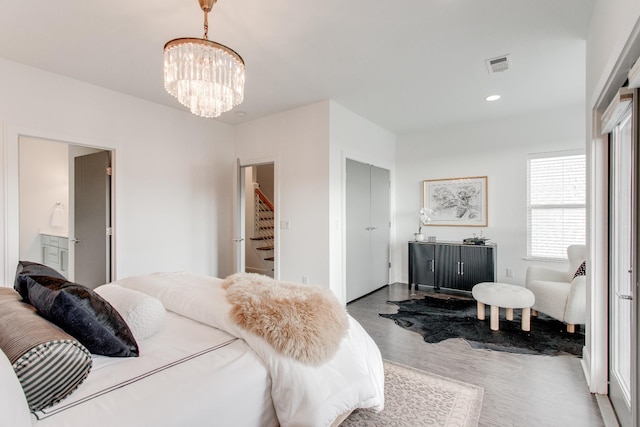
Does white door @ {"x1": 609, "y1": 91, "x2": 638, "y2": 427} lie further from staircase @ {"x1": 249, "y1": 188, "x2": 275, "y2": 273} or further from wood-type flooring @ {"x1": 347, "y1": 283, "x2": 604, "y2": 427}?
staircase @ {"x1": 249, "y1": 188, "x2": 275, "y2": 273}

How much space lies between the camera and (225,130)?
477 centimetres

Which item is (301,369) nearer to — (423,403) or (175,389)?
(175,389)

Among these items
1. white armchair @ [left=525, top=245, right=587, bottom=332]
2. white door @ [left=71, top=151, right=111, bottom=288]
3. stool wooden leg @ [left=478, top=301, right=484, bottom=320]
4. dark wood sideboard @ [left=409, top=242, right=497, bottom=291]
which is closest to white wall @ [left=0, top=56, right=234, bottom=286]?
white door @ [left=71, top=151, right=111, bottom=288]

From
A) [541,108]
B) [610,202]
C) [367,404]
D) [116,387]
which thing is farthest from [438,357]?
[541,108]

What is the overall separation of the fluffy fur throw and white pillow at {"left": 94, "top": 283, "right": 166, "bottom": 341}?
1.16 ft

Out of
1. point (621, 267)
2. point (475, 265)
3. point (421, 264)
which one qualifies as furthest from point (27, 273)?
point (475, 265)

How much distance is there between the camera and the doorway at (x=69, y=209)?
11.7 ft

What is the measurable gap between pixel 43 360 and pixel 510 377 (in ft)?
9.00

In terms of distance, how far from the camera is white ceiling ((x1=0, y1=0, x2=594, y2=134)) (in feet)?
7.06

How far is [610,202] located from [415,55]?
185 centimetres

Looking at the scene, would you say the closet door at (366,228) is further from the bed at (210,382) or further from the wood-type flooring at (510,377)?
the bed at (210,382)

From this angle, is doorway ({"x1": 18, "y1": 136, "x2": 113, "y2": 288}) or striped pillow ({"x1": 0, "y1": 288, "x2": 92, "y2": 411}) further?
doorway ({"x1": 18, "y1": 136, "x2": 113, "y2": 288})

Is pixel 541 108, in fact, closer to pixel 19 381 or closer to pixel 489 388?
pixel 489 388

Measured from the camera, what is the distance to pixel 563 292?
3.06m
